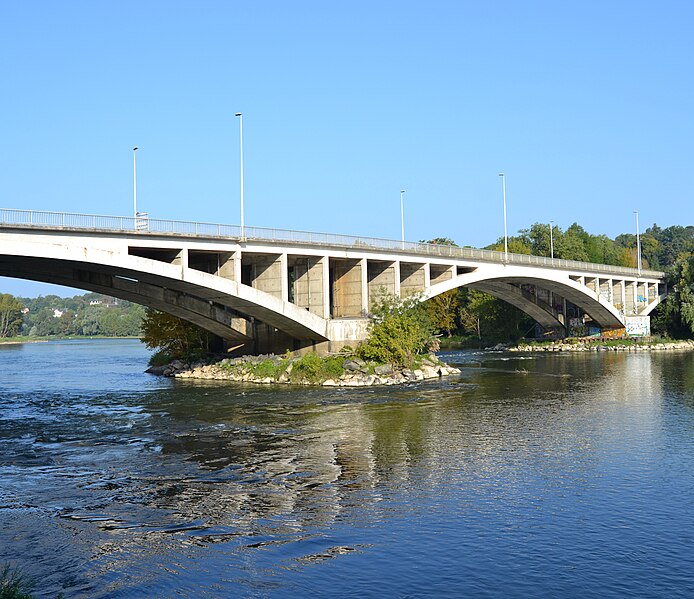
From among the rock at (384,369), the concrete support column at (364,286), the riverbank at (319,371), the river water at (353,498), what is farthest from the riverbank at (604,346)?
the river water at (353,498)

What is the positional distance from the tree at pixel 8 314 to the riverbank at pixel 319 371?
450 ft

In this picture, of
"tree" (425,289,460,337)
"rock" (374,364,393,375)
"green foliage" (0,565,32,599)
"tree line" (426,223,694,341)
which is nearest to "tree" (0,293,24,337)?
"tree line" (426,223,694,341)

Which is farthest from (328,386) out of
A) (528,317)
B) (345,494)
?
(528,317)

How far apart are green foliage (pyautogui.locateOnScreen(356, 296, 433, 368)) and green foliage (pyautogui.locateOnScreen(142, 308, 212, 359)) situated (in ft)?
52.1

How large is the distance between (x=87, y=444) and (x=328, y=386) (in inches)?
849

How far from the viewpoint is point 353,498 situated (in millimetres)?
20234

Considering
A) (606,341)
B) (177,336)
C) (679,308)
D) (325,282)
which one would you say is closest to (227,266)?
(325,282)

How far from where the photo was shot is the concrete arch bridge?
1564 inches

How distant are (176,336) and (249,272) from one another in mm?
12830

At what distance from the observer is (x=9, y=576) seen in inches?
559

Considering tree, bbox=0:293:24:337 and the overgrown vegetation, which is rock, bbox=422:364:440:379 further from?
tree, bbox=0:293:24:337

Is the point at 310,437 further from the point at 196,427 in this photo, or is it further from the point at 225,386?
the point at 225,386

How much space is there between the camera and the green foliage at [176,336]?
62.8m

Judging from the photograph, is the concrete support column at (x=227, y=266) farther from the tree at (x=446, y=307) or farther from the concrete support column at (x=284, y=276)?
the tree at (x=446, y=307)
